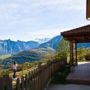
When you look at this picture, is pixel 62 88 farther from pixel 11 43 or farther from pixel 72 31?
pixel 11 43

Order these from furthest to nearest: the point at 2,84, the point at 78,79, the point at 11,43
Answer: the point at 11,43 → the point at 78,79 → the point at 2,84

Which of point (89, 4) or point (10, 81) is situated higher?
point (89, 4)

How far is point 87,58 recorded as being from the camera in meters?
31.4

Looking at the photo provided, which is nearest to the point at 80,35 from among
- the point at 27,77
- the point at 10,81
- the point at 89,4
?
the point at 89,4

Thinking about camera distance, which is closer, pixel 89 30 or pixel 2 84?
pixel 2 84

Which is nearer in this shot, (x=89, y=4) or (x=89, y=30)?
(x=89, y=4)

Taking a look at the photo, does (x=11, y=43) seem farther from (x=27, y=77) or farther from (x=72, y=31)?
(x=27, y=77)

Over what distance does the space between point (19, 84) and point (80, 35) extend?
1122 cm

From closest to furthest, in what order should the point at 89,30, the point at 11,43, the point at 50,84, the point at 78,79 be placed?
the point at 50,84
the point at 78,79
the point at 89,30
the point at 11,43

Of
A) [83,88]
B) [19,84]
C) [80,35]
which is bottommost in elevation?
[83,88]

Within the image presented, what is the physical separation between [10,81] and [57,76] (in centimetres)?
975

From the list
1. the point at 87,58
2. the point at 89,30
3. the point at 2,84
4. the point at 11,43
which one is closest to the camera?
the point at 2,84

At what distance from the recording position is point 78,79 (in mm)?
14867

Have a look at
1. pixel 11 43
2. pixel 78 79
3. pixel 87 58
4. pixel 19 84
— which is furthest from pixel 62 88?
pixel 11 43
